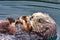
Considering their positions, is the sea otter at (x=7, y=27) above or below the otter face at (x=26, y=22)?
below

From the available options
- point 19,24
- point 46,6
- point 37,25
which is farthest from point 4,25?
point 46,6

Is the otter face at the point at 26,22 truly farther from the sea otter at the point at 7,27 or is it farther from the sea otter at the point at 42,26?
the sea otter at the point at 7,27

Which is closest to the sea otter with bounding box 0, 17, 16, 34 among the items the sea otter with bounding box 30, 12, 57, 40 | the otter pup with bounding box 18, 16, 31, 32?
the otter pup with bounding box 18, 16, 31, 32

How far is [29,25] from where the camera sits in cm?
397

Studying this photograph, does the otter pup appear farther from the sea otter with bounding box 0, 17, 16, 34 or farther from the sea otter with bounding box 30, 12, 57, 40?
the sea otter with bounding box 0, 17, 16, 34

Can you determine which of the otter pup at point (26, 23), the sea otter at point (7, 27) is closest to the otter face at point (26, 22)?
the otter pup at point (26, 23)

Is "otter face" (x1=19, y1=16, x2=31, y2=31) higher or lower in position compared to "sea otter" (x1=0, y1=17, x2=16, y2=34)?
higher

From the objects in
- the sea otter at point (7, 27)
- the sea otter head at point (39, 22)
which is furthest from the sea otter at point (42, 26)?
the sea otter at point (7, 27)

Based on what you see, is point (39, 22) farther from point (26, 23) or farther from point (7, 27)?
point (7, 27)

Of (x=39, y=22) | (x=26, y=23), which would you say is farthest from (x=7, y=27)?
(x=39, y=22)

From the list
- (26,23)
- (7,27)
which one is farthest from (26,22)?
(7,27)

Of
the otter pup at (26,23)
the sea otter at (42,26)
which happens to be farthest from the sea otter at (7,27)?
the sea otter at (42,26)

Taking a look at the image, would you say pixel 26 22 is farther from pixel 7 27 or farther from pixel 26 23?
pixel 7 27

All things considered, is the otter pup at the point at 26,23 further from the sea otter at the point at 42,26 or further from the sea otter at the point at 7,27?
the sea otter at the point at 7,27
